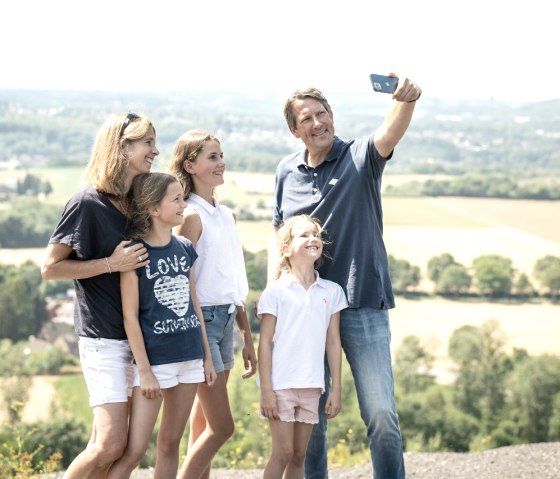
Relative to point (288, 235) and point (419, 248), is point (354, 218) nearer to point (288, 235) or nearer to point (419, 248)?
point (288, 235)

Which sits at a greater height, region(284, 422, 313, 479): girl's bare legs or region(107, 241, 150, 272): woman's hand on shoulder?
region(107, 241, 150, 272): woman's hand on shoulder

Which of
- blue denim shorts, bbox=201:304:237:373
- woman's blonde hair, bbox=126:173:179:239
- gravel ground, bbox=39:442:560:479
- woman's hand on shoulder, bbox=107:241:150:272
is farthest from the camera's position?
gravel ground, bbox=39:442:560:479

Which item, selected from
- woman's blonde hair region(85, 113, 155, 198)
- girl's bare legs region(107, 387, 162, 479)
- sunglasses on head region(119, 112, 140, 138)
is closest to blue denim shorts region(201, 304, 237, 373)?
girl's bare legs region(107, 387, 162, 479)

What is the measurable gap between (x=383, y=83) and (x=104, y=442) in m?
1.74

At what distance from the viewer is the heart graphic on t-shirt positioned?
12.4 feet

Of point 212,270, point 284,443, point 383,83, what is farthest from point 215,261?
point 383,83

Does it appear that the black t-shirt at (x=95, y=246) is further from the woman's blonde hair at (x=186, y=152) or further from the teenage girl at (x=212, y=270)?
the woman's blonde hair at (x=186, y=152)

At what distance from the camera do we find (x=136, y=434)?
3768mm

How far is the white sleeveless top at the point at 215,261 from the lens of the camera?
4152 mm

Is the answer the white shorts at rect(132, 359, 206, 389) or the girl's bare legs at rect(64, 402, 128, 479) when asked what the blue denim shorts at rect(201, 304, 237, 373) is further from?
the girl's bare legs at rect(64, 402, 128, 479)

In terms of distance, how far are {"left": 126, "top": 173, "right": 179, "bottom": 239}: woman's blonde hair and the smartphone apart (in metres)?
0.88

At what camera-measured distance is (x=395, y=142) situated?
4082 mm

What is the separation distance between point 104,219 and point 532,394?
37929 mm

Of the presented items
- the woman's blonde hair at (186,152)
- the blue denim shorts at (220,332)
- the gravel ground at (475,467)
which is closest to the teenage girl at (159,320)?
the blue denim shorts at (220,332)
